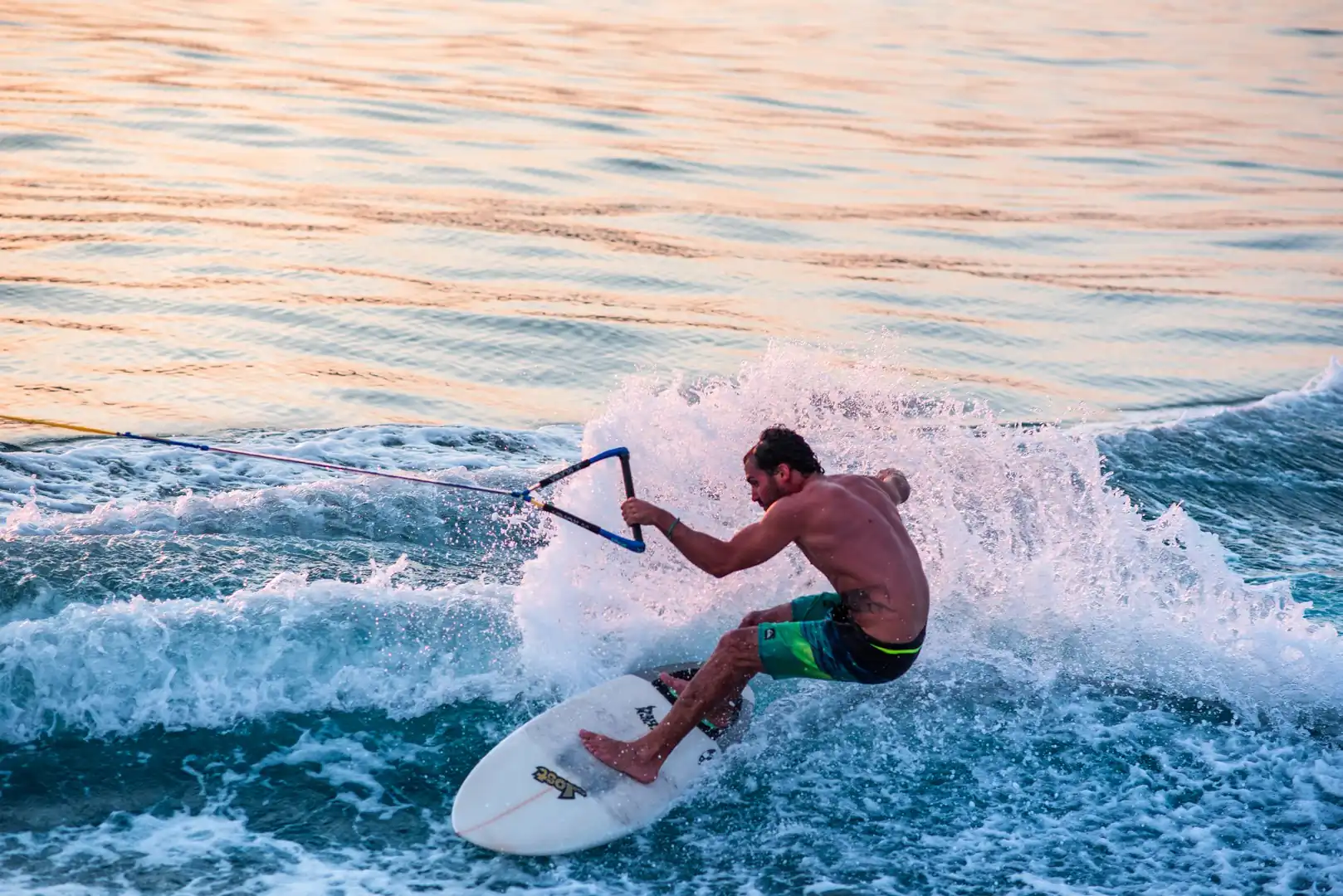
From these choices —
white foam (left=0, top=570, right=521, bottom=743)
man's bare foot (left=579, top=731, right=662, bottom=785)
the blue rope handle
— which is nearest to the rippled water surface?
white foam (left=0, top=570, right=521, bottom=743)

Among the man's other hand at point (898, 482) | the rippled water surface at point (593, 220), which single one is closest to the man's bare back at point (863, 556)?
the man's other hand at point (898, 482)

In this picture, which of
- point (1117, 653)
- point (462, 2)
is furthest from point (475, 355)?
point (462, 2)

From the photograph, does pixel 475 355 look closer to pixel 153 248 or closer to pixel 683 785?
pixel 153 248

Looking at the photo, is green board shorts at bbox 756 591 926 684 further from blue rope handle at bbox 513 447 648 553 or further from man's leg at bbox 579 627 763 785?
blue rope handle at bbox 513 447 648 553

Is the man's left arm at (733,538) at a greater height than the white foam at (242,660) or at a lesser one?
greater

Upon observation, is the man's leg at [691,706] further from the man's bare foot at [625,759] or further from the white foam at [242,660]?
the white foam at [242,660]

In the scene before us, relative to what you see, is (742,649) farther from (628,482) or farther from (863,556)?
(628,482)

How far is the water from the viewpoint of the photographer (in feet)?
22.0

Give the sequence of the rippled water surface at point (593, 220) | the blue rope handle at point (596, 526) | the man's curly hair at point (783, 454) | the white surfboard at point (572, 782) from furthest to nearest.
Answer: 1. the rippled water surface at point (593, 220)
2. the blue rope handle at point (596, 526)
3. the man's curly hair at point (783, 454)
4. the white surfboard at point (572, 782)

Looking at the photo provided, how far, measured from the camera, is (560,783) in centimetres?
657

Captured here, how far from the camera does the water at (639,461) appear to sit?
670 cm

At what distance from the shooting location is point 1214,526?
11.3 meters

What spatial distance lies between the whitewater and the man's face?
1467 millimetres

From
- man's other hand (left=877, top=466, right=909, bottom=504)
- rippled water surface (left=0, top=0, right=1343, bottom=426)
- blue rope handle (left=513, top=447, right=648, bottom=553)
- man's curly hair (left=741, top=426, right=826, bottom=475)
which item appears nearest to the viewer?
man's curly hair (left=741, top=426, right=826, bottom=475)
